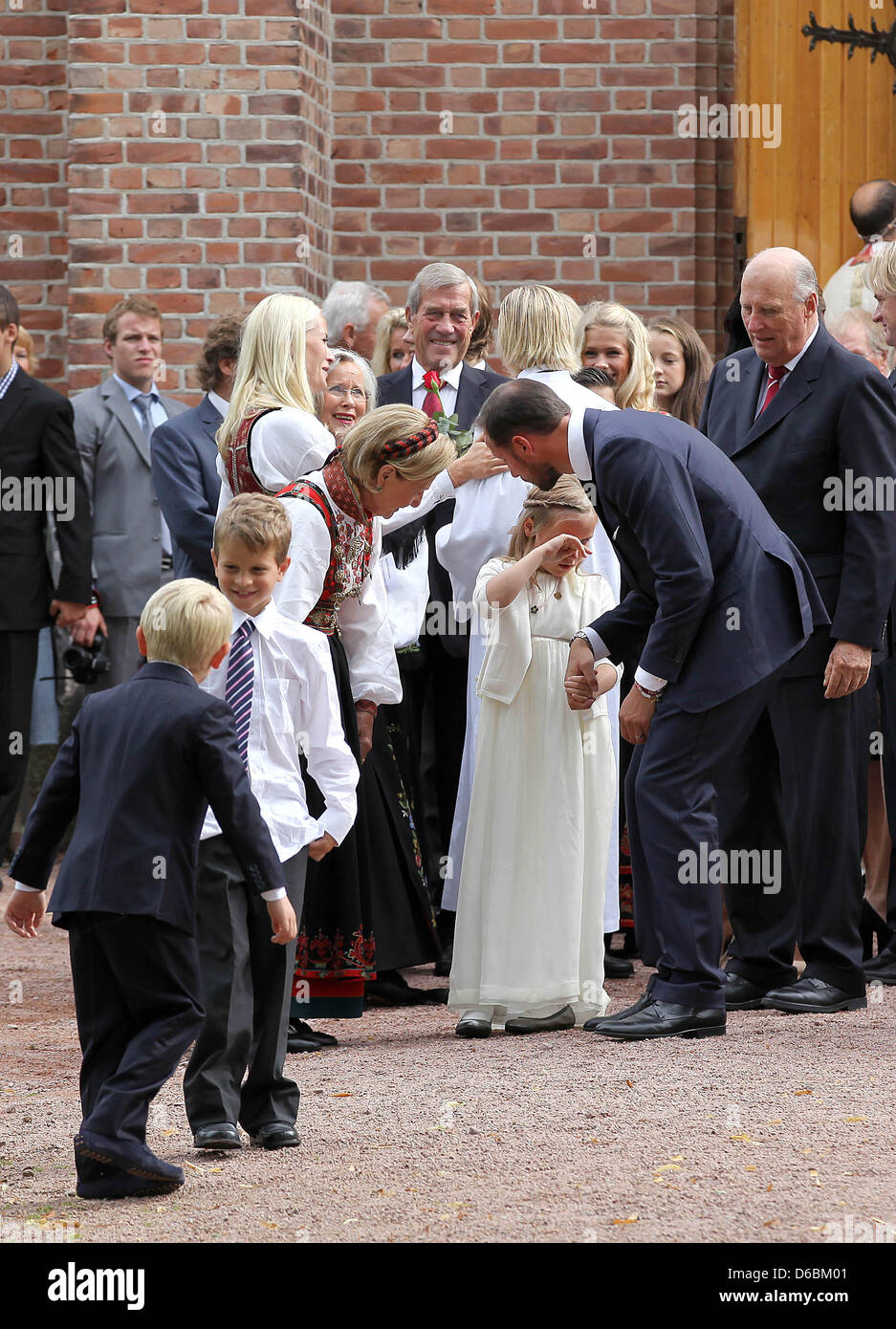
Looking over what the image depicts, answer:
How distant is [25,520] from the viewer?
685 cm

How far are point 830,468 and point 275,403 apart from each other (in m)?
1.47

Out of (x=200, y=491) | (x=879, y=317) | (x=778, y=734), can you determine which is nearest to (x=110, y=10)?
(x=200, y=491)

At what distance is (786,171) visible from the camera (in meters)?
8.83

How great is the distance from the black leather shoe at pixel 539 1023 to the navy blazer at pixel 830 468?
1.08 m

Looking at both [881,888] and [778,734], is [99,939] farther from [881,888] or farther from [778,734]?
[881,888]

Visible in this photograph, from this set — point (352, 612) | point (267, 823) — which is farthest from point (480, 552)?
point (267, 823)

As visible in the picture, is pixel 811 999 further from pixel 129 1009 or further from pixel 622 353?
pixel 129 1009

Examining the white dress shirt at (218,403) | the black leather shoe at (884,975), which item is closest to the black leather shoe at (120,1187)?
the black leather shoe at (884,975)

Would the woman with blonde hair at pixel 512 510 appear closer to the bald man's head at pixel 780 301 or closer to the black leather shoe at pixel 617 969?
the black leather shoe at pixel 617 969

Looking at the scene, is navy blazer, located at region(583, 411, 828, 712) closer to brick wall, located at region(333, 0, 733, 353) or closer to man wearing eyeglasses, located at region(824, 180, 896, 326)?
man wearing eyeglasses, located at region(824, 180, 896, 326)

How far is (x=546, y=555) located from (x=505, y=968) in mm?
1070

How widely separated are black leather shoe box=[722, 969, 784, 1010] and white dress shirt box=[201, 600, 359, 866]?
67.9 inches

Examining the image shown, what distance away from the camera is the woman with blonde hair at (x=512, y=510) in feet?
17.3

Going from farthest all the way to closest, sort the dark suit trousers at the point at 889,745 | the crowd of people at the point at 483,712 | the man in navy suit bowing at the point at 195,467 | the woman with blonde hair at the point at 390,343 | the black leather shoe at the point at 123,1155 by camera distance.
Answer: the woman with blonde hair at the point at 390,343 < the man in navy suit bowing at the point at 195,467 < the dark suit trousers at the point at 889,745 < the crowd of people at the point at 483,712 < the black leather shoe at the point at 123,1155
